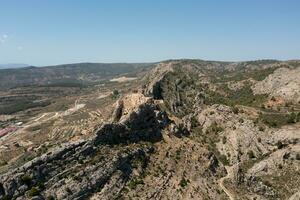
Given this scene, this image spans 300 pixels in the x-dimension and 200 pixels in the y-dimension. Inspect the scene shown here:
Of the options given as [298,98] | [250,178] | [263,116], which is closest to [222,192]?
[250,178]

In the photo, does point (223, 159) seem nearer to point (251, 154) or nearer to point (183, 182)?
point (251, 154)

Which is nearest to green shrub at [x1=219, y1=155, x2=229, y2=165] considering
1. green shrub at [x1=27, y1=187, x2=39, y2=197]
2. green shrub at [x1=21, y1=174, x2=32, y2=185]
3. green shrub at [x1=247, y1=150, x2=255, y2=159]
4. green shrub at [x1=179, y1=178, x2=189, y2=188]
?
green shrub at [x1=247, y1=150, x2=255, y2=159]

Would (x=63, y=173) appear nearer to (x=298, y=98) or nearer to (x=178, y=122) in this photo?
(x=178, y=122)

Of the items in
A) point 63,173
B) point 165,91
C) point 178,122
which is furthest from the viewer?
point 165,91

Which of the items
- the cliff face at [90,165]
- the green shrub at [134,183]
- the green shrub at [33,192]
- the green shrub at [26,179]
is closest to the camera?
the green shrub at [33,192]

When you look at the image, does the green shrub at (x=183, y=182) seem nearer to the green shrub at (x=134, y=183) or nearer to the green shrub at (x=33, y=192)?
the green shrub at (x=134, y=183)

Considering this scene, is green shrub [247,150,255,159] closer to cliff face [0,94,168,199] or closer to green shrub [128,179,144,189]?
cliff face [0,94,168,199]

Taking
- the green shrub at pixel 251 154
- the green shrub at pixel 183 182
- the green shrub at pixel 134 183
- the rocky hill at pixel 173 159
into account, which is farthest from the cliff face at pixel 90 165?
the green shrub at pixel 251 154

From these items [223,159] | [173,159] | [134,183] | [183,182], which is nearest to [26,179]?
[134,183]

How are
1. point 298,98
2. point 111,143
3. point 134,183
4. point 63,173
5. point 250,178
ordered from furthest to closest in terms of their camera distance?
1. point 298,98
2. point 250,178
3. point 111,143
4. point 134,183
5. point 63,173
